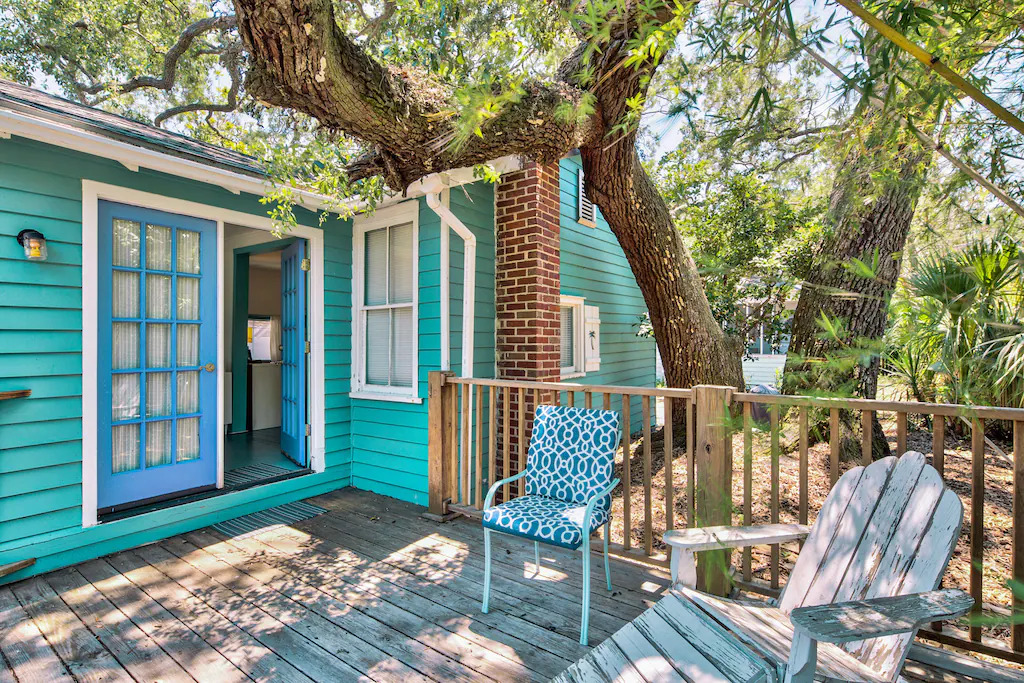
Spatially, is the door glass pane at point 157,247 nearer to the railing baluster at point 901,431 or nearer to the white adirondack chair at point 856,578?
the white adirondack chair at point 856,578

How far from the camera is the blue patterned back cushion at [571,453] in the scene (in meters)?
2.68

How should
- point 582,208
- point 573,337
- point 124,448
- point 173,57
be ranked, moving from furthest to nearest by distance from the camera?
point 173,57, point 582,208, point 573,337, point 124,448

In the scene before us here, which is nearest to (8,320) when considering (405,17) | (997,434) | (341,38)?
(341,38)

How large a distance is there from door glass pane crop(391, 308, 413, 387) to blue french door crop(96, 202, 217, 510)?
1.38 meters

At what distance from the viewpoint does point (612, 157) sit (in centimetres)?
367

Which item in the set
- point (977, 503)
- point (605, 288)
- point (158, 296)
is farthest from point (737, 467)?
point (158, 296)

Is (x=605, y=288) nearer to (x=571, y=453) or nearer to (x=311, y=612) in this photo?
(x=571, y=453)

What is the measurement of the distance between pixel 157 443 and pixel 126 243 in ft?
4.65

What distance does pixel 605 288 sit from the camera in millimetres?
6555

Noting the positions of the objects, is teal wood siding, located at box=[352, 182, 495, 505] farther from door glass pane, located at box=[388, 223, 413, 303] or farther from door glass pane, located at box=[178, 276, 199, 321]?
door glass pane, located at box=[178, 276, 199, 321]

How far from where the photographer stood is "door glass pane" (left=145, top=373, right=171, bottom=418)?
3474 mm

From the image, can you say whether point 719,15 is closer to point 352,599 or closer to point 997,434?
point 352,599

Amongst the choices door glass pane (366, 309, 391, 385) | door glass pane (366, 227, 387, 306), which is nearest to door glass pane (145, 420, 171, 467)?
door glass pane (366, 309, 391, 385)

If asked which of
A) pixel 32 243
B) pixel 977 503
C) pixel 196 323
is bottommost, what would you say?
pixel 977 503
